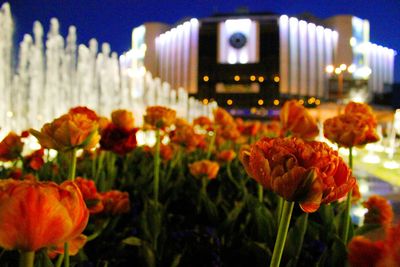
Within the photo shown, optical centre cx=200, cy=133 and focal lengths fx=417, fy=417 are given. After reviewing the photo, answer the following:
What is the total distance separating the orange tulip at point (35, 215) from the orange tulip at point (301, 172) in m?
0.16

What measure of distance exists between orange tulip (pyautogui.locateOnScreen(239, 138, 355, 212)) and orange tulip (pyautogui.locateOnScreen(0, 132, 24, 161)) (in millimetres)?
948

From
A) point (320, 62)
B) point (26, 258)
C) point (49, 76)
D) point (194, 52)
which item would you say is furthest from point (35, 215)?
point (320, 62)

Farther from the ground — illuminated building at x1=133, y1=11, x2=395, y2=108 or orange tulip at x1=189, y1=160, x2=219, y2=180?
illuminated building at x1=133, y1=11, x2=395, y2=108

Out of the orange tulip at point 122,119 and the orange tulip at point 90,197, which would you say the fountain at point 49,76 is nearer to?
the orange tulip at point 122,119

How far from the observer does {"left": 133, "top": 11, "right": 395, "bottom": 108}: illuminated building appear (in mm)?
31250

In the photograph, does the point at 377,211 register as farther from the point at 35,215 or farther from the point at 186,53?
the point at 186,53

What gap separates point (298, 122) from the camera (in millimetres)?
1013

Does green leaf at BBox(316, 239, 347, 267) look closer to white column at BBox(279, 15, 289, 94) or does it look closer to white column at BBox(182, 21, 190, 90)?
white column at BBox(279, 15, 289, 94)

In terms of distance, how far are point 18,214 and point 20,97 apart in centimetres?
942

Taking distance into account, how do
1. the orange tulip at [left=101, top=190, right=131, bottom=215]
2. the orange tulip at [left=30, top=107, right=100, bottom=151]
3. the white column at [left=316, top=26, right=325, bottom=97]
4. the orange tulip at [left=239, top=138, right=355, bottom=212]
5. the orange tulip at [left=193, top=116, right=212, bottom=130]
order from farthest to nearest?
the white column at [left=316, top=26, right=325, bottom=97], the orange tulip at [left=193, top=116, right=212, bottom=130], the orange tulip at [left=101, top=190, right=131, bottom=215], the orange tulip at [left=30, top=107, right=100, bottom=151], the orange tulip at [left=239, top=138, right=355, bottom=212]

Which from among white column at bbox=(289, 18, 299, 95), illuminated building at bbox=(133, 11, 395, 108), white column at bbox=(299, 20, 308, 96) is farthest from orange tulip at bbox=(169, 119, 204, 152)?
white column at bbox=(299, 20, 308, 96)

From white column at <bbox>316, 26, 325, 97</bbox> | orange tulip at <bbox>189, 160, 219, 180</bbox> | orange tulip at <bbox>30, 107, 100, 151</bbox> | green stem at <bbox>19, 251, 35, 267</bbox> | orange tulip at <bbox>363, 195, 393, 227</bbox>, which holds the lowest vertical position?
orange tulip at <bbox>363, 195, 393, 227</bbox>

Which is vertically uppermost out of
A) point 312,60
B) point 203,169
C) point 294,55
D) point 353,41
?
point 353,41

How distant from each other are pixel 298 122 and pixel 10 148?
0.78 m
